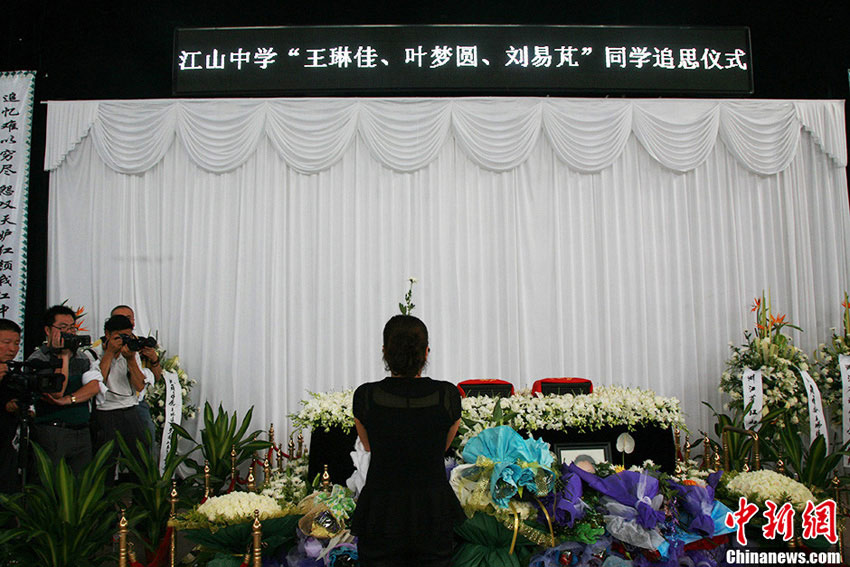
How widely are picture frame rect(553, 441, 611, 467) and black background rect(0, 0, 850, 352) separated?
156 inches

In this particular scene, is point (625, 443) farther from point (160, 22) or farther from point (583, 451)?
point (160, 22)

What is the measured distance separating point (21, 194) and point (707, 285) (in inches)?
239

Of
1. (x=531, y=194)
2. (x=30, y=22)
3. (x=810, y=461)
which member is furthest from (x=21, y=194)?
(x=810, y=461)

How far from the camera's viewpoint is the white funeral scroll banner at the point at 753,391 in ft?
16.0

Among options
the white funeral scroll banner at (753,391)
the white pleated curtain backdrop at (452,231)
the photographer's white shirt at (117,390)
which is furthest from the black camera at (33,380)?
the white funeral scroll banner at (753,391)

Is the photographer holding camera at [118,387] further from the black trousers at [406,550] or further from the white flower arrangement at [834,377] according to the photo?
the white flower arrangement at [834,377]

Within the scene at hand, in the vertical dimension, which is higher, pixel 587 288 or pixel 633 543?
pixel 587 288

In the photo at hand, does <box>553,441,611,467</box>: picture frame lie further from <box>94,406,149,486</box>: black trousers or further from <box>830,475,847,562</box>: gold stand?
<box>94,406,149,486</box>: black trousers

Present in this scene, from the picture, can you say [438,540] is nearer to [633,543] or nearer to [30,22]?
[633,543]

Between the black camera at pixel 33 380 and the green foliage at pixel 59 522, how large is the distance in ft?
1.88

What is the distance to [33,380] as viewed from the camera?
305 centimetres

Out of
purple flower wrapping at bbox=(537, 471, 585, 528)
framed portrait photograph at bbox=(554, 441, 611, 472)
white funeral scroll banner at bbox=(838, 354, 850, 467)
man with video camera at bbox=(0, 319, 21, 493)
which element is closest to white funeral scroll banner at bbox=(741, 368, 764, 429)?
white funeral scroll banner at bbox=(838, 354, 850, 467)

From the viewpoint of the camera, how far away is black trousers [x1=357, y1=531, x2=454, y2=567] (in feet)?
5.97

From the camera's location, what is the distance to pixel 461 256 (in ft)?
19.0
